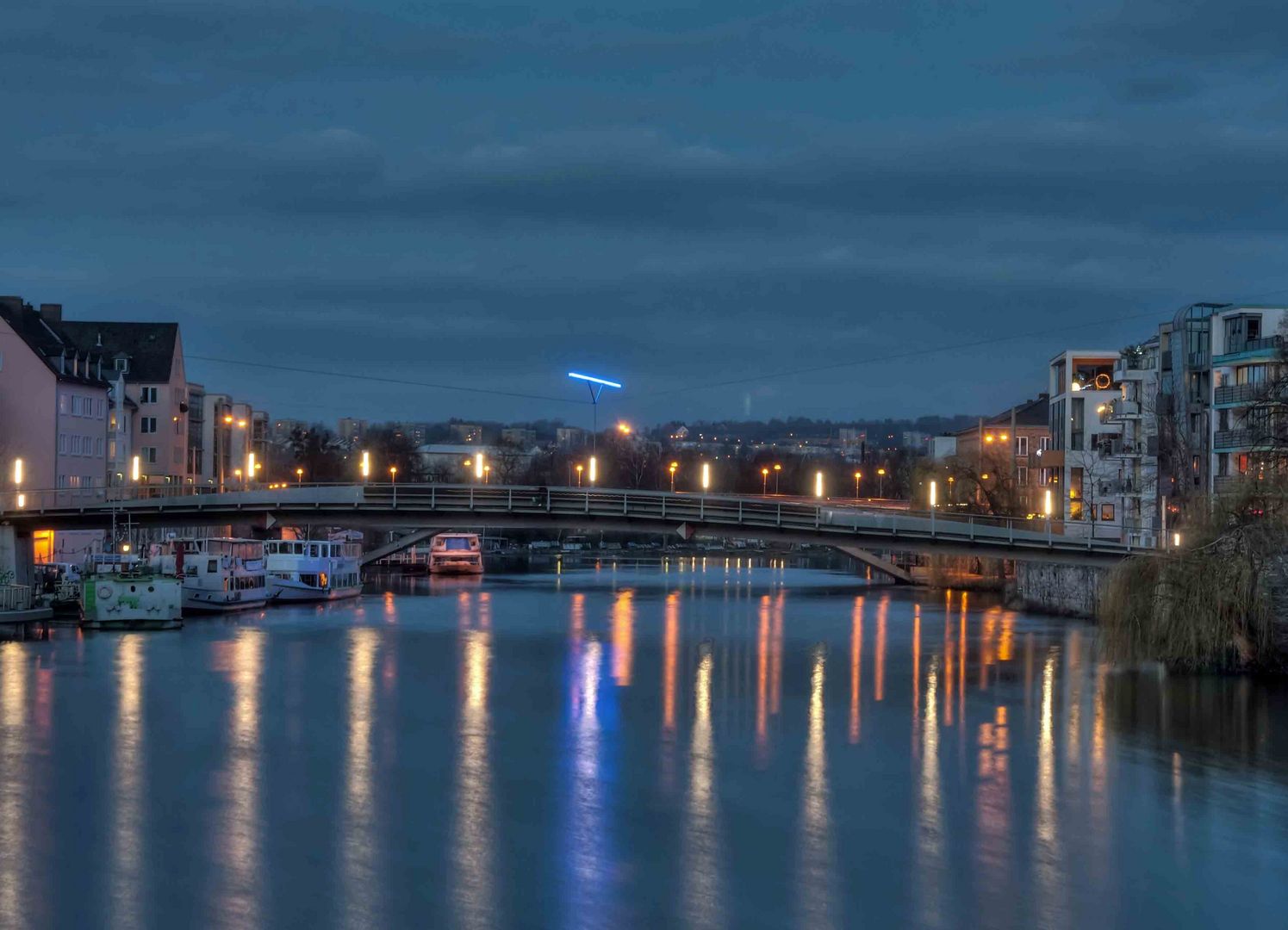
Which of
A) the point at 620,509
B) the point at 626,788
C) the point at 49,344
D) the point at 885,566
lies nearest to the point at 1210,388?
the point at 885,566

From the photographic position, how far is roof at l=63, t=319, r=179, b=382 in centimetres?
10125

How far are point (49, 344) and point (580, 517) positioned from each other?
42256mm

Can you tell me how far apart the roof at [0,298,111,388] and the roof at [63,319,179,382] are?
3379 mm

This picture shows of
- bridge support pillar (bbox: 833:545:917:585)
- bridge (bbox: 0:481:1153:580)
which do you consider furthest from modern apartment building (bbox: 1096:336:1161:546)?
bridge (bbox: 0:481:1153:580)

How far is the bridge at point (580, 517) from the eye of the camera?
60.6 meters

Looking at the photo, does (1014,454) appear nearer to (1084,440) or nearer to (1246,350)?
(1084,440)

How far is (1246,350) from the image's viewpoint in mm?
71562

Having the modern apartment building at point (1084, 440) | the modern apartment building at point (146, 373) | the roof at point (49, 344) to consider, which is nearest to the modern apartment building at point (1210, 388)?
the modern apartment building at point (1084, 440)

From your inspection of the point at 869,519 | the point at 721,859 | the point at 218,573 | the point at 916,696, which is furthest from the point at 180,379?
the point at 721,859

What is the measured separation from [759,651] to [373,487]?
19.0m

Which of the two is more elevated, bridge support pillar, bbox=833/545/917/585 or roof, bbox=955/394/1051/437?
roof, bbox=955/394/1051/437

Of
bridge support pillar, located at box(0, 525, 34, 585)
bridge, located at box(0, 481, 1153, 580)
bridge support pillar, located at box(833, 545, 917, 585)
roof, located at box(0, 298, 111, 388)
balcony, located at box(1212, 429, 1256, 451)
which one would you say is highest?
roof, located at box(0, 298, 111, 388)

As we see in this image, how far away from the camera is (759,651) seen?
166 ft

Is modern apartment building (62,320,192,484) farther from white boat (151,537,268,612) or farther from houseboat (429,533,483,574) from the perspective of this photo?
white boat (151,537,268,612)
